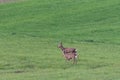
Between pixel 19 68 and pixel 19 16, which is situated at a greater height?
pixel 19 16

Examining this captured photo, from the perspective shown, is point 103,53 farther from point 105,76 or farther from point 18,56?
point 105,76

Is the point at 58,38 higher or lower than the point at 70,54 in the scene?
higher

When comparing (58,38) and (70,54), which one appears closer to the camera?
(70,54)

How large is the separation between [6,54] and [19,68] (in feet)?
14.4

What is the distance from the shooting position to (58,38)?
3931 cm

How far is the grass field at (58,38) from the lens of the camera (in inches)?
933

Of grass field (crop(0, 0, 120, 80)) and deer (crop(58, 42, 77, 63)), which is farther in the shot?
deer (crop(58, 42, 77, 63))

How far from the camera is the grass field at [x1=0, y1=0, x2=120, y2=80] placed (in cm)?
2370

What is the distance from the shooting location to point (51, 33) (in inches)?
1646

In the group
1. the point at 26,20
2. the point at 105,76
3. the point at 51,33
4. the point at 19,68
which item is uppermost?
the point at 26,20

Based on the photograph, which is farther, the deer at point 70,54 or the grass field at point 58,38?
the deer at point 70,54

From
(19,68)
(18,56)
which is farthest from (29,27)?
(19,68)

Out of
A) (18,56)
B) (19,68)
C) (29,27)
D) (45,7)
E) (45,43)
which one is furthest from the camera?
(45,7)

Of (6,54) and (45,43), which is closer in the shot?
(6,54)
